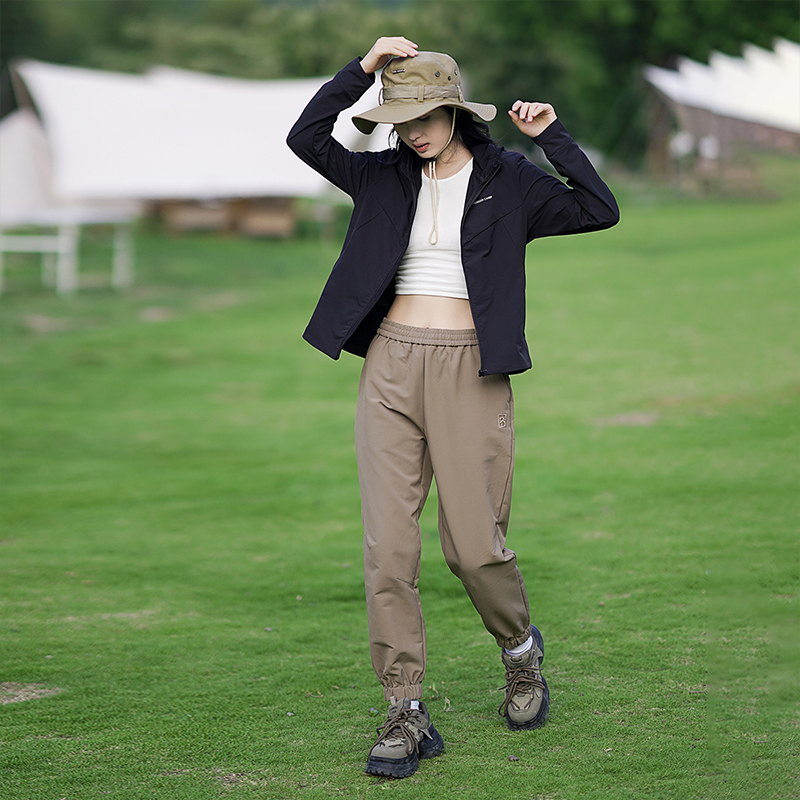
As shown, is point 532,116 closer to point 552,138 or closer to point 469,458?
point 552,138

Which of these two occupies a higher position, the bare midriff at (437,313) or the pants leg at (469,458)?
the bare midriff at (437,313)

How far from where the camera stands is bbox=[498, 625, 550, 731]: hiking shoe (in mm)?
3402

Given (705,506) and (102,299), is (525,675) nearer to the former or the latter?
(705,506)

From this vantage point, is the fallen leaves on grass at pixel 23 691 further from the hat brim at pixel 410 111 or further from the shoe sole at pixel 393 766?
the hat brim at pixel 410 111

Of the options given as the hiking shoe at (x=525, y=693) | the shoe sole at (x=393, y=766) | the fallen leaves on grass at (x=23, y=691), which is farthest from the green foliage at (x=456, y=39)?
the shoe sole at (x=393, y=766)

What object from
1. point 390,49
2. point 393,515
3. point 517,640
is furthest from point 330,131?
point 517,640

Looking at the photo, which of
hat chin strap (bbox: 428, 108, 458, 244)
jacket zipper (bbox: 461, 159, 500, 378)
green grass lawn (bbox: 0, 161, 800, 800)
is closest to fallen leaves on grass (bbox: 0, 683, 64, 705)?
green grass lawn (bbox: 0, 161, 800, 800)

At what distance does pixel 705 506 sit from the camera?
6.05 metres

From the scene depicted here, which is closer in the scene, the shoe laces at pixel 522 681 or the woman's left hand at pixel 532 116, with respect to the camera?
the woman's left hand at pixel 532 116

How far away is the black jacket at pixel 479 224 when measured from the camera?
318 cm

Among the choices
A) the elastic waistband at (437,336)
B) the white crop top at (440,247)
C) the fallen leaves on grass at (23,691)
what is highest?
the white crop top at (440,247)

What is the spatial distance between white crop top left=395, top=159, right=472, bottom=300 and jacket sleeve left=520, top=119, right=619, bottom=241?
20cm

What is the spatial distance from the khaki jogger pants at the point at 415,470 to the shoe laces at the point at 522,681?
1.08 ft

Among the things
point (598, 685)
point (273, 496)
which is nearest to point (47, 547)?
point (273, 496)
